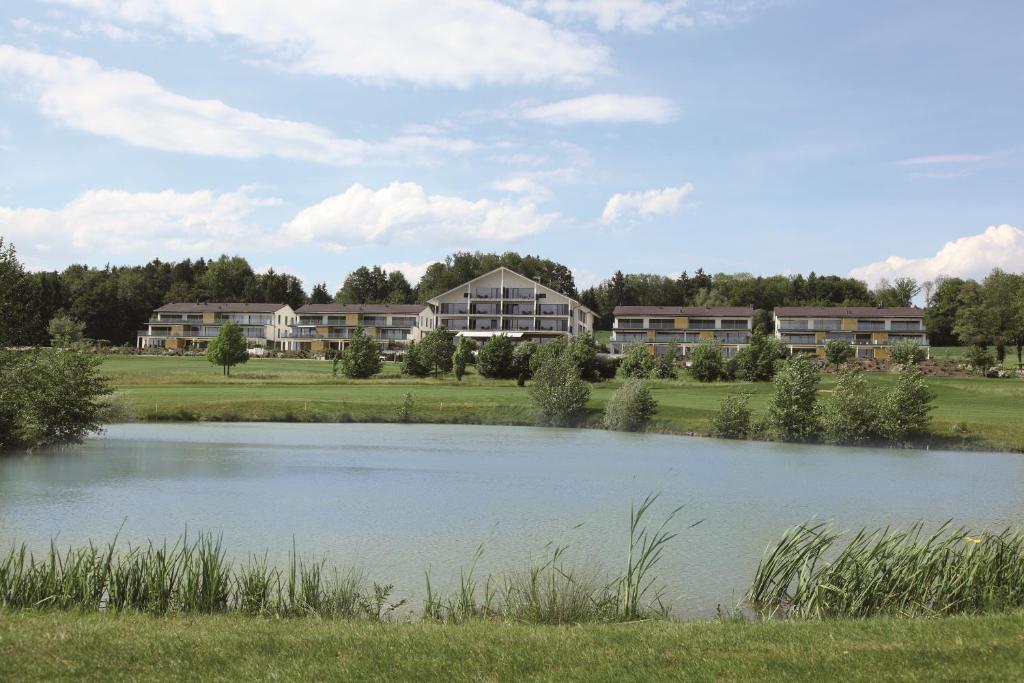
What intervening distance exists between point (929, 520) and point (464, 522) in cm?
1124

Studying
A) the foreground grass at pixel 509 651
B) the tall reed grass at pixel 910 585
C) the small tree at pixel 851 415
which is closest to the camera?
the foreground grass at pixel 509 651

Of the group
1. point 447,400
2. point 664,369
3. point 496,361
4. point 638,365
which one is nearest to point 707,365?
point 664,369

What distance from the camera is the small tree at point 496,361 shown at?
71.6m

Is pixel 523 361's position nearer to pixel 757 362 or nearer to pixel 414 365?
pixel 414 365

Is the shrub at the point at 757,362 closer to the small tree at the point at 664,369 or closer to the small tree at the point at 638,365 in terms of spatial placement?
the small tree at the point at 664,369

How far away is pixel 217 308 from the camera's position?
133 meters

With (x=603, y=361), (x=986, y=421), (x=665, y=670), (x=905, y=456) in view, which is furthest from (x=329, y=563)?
(x=603, y=361)

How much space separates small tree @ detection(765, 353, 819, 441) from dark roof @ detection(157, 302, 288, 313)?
332 feet

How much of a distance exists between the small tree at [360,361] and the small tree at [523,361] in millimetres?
11399

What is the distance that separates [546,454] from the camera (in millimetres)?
36781

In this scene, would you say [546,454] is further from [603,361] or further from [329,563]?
[603,361]

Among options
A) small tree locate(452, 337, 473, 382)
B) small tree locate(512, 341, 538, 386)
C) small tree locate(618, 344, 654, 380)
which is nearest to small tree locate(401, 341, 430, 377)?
small tree locate(452, 337, 473, 382)

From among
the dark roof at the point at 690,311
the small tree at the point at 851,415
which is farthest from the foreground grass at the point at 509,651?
the dark roof at the point at 690,311

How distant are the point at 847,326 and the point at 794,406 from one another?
82636 millimetres
